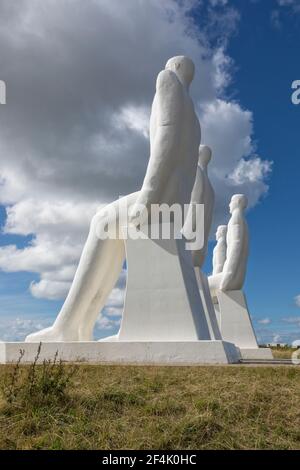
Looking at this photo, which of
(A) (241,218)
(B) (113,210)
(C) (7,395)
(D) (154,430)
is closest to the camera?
(D) (154,430)

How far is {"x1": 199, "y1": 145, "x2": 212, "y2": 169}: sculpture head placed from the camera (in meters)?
15.4

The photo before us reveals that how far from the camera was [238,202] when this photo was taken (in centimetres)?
1733

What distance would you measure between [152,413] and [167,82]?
259 inches

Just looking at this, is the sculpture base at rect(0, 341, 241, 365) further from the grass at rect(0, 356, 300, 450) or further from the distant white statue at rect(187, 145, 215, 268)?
the distant white statue at rect(187, 145, 215, 268)

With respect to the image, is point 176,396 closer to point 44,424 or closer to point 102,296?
point 44,424

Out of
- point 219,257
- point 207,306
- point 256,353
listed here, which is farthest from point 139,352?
point 219,257

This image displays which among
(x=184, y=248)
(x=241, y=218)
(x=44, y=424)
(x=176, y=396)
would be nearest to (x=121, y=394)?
(x=176, y=396)

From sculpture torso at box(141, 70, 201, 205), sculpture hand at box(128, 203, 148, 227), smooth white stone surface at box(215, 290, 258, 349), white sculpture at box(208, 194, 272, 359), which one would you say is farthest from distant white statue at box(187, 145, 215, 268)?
sculpture hand at box(128, 203, 148, 227)

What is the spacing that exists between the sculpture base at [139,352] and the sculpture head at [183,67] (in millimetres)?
5195

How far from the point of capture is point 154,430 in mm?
4895

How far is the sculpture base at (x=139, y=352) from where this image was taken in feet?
29.5

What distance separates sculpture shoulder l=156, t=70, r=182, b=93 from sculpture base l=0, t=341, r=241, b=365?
460cm

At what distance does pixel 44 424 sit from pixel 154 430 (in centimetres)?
109
